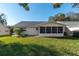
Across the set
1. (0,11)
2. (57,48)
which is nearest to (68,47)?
(57,48)

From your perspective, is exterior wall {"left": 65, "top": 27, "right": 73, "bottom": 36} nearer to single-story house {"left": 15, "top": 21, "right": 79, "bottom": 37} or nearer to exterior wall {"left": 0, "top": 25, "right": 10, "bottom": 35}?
single-story house {"left": 15, "top": 21, "right": 79, "bottom": 37}

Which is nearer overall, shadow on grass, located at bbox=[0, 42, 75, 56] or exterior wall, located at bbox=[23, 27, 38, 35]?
shadow on grass, located at bbox=[0, 42, 75, 56]

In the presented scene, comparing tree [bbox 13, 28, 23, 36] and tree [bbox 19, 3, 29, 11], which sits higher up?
tree [bbox 19, 3, 29, 11]

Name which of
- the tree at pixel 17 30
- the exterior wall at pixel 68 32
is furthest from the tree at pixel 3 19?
→ the exterior wall at pixel 68 32

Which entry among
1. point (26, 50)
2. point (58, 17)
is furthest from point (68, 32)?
point (26, 50)

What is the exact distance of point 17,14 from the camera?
2088 cm

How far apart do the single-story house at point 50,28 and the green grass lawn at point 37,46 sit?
16cm

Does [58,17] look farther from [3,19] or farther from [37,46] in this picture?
[3,19]

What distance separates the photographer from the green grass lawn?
2078 cm

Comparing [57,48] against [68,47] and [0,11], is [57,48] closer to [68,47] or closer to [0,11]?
[68,47]

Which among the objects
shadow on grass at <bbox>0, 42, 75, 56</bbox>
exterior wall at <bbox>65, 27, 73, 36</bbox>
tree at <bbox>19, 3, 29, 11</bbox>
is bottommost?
shadow on grass at <bbox>0, 42, 75, 56</bbox>

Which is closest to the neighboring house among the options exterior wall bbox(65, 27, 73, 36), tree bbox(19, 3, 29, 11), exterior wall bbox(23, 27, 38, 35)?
exterior wall bbox(23, 27, 38, 35)

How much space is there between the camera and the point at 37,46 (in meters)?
20.8

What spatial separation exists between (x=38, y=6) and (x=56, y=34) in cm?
79
